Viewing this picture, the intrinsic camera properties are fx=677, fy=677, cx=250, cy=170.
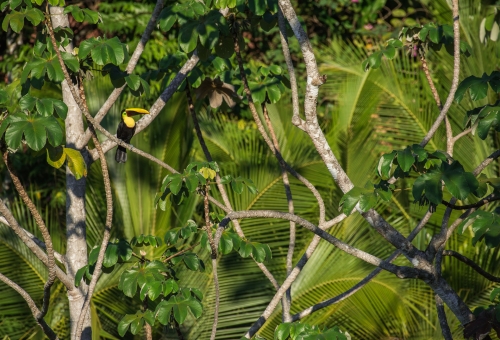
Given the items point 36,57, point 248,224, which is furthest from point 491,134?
point 36,57

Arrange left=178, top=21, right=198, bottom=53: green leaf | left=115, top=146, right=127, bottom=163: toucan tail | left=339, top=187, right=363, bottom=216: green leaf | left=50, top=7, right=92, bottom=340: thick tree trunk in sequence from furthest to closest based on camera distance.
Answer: left=115, top=146, right=127, bottom=163: toucan tail < left=50, top=7, right=92, bottom=340: thick tree trunk < left=178, top=21, right=198, bottom=53: green leaf < left=339, top=187, right=363, bottom=216: green leaf

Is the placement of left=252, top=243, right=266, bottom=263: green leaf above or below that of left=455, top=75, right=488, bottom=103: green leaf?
below

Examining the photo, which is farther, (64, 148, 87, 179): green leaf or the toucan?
the toucan

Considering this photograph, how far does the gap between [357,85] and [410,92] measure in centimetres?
44

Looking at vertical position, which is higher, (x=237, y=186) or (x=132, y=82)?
(x=132, y=82)

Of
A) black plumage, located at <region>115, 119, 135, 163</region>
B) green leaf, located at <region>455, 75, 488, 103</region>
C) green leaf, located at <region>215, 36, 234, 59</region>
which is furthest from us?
black plumage, located at <region>115, 119, 135, 163</region>

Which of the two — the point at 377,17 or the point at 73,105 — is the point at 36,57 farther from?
the point at 377,17

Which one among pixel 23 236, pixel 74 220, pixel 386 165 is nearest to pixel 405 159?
pixel 386 165

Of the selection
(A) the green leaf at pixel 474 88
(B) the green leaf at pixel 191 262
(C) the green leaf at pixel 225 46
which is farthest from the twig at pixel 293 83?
(B) the green leaf at pixel 191 262

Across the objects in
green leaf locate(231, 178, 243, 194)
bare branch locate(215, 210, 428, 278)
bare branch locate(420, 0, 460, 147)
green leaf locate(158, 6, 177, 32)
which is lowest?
bare branch locate(215, 210, 428, 278)

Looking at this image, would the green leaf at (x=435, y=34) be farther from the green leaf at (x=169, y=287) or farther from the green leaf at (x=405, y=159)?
the green leaf at (x=169, y=287)

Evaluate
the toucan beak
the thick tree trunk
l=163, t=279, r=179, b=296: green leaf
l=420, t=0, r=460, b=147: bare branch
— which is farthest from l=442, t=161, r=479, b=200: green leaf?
the toucan beak

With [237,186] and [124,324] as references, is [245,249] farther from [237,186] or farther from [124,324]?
[124,324]

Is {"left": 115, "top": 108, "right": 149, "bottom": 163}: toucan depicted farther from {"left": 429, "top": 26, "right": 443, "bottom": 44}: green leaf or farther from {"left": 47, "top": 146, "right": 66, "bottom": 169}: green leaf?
{"left": 429, "top": 26, "right": 443, "bottom": 44}: green leaf
